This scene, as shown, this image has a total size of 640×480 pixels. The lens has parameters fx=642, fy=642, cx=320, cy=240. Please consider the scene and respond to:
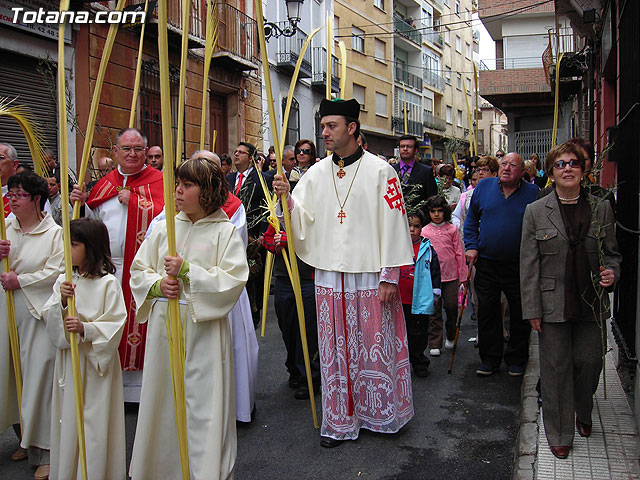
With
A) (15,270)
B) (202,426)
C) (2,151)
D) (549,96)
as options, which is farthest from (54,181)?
(549,96)

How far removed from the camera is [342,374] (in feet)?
13.9

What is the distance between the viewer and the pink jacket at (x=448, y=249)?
6406 mm

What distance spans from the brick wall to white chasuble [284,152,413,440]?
22574 mm

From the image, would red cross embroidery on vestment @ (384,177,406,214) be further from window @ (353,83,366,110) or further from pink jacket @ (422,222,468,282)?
window @ (353,83,366,110)

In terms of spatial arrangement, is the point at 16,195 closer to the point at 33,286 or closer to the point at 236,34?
the point at 33,286

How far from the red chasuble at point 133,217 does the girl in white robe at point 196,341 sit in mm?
1428

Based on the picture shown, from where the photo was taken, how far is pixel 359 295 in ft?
14.0

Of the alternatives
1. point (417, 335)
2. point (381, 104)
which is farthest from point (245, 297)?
point (381, 104)

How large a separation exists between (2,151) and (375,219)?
271 cm

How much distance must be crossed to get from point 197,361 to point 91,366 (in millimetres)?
579

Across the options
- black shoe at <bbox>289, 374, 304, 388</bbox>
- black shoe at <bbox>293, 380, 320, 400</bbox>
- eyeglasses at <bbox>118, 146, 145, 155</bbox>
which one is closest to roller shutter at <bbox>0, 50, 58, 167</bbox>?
eyeglasses at <bbox>118, 146, 145, 155</bbox>

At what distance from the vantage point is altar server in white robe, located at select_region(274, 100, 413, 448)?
4.20 m

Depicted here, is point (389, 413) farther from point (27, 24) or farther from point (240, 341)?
point (27, 24)

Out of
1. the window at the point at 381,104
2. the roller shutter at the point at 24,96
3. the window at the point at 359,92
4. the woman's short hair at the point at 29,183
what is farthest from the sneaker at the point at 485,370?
the window at the point at 381,104
